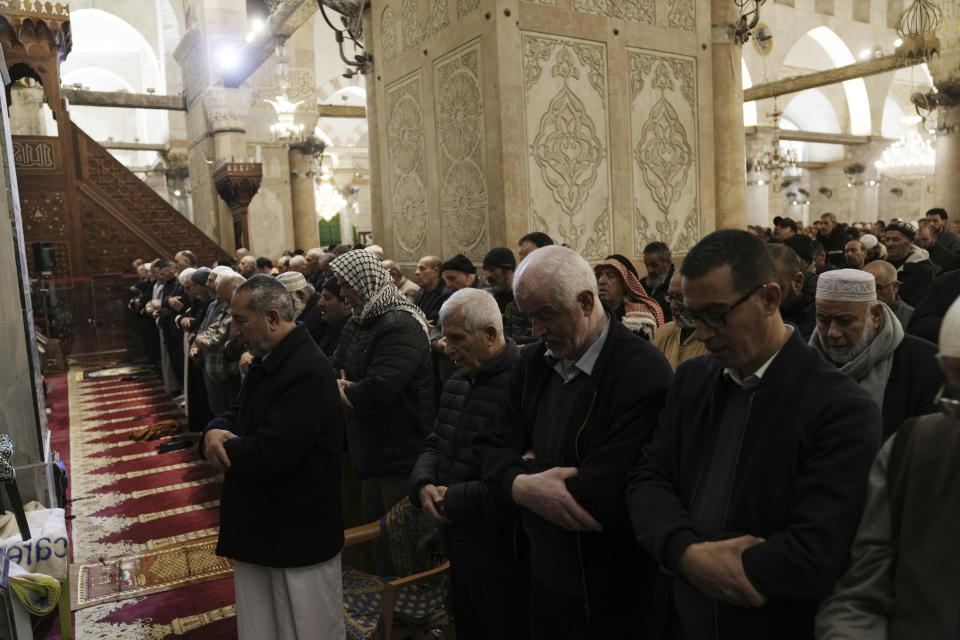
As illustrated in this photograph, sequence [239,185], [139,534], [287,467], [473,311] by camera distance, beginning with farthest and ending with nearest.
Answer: [239,185], [139,534], [287,467], [473,311]

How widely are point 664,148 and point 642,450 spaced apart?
190 inches

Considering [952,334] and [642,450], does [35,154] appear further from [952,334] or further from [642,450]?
[952,334]

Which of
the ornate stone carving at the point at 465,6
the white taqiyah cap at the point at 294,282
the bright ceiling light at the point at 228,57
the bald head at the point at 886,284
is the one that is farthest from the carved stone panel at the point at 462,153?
the bright ceiling light at the point at 228,57

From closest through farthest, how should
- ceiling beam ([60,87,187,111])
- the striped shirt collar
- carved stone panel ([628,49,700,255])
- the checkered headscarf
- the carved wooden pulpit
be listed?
the striped shirt collar, the checkered headscarf, carved stone panel ([628,49,700,255]), the carved wooden pulpit, ceiling beam ([60,87,187,111])

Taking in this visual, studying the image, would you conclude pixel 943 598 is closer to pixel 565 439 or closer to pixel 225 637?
pixel 565 439

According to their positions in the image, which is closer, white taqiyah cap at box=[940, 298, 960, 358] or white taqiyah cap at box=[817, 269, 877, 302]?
white taqiyah cap at box=[940, 298, 960, 358]

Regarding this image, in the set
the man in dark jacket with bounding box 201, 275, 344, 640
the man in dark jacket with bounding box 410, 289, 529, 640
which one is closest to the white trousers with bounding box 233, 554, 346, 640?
the man in dark jacket with bounding box 201, 275, 344, 640

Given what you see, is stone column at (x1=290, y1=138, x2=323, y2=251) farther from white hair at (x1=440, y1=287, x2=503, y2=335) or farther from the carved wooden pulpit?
white hair at (x1=440, y1=287, x2=503, y2=335)

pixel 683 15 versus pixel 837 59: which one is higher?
pixel 837 59

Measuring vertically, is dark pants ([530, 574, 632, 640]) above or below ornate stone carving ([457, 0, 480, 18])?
below

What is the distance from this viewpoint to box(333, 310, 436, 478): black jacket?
125 inches

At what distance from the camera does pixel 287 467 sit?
2.52 meters

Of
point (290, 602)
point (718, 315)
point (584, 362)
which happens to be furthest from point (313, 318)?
point (718, 315)

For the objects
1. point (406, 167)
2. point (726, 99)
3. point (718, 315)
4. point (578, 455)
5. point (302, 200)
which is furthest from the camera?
point (302, 200)
